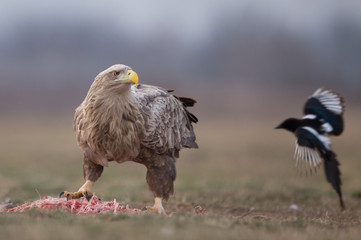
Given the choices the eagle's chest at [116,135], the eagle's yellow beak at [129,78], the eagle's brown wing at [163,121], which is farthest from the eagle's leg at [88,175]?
the eagle's yellow beak at [129,78]

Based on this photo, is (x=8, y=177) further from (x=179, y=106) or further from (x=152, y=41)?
(x=152, y=41)

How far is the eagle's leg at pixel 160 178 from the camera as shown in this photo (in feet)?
26.5

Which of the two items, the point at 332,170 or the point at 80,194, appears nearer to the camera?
the point at 80,194

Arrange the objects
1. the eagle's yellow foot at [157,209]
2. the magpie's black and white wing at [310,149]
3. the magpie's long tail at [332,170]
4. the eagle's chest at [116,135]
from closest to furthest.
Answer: the eagle's chest at [116,135]
the eagle's yellow foot at [157,209]
the magpie's black and white wing at [310,149]
the magpie's long tail at [332,170]

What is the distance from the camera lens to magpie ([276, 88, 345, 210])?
9.02 meters

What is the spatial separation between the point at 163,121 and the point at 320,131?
3.01m

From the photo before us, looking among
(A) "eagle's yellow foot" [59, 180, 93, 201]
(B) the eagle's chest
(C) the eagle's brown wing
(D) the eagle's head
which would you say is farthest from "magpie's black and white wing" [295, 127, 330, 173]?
(A) "eagle's yellow foot" [59, 180, 93, 201]

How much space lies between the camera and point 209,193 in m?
11.2

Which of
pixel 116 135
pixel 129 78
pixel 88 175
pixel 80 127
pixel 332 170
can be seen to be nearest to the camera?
pixel 129 78

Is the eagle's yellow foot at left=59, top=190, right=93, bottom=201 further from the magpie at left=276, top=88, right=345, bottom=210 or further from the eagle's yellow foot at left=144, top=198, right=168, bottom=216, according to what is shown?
the magpie at left=276, top=88, right=345, bottom=210

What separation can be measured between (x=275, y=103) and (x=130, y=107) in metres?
55.6

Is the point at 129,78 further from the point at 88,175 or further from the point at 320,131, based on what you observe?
the point at 320,131

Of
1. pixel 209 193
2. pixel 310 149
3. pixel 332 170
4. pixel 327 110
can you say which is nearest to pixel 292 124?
pixel 327 110

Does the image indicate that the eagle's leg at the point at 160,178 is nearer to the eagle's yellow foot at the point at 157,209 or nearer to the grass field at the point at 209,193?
the eagle's yellow foot at the point at 157,209
